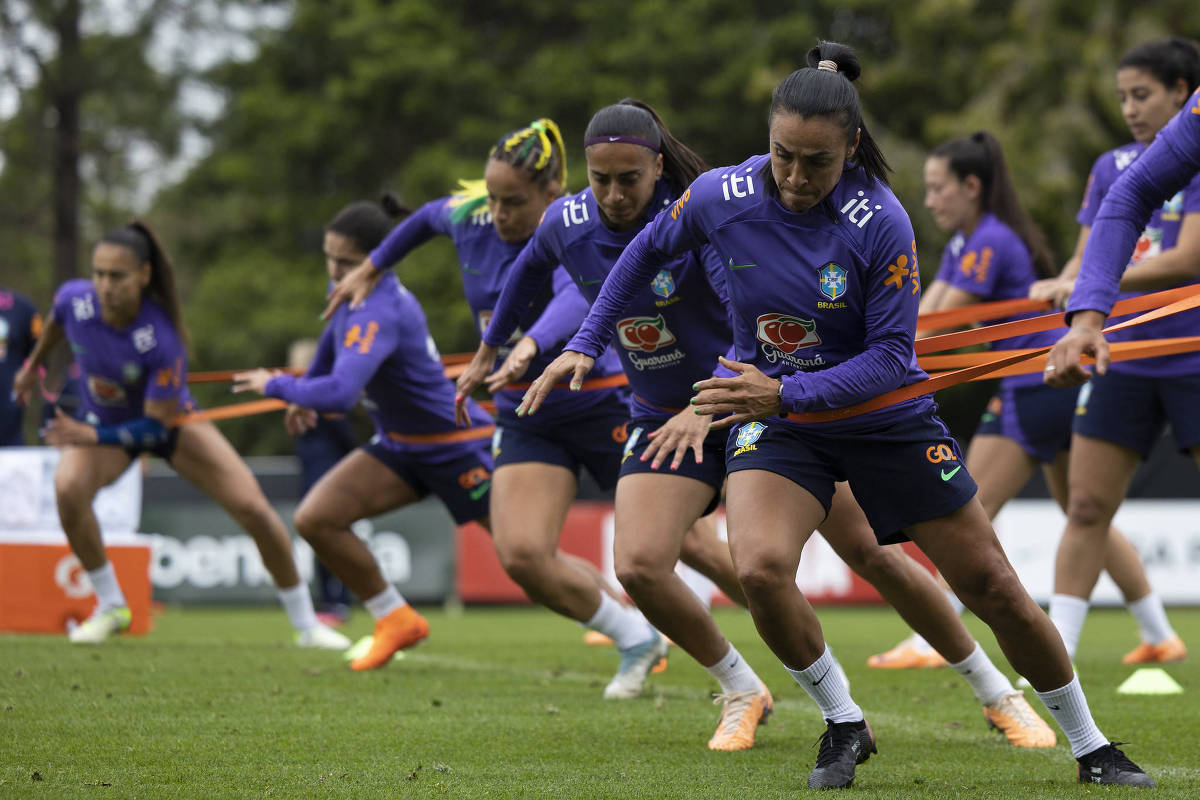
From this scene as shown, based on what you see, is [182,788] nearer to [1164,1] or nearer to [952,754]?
[952,754]

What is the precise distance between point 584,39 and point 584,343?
22174 millimetres

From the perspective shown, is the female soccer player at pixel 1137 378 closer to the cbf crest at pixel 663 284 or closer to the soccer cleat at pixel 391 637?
the cbf crest at pixel 663 284

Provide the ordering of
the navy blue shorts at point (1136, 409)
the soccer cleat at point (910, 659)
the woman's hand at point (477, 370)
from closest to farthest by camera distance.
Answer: the woman's hand at point (477, 370) → the navy blue shorts at point (1136, 409) → the soccer cleat at point (910, 659)

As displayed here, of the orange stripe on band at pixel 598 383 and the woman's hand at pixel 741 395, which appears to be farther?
the orange stripe on band at pixel 598 383

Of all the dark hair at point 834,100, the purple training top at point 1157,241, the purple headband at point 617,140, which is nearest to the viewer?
the dark hair at point 834,100

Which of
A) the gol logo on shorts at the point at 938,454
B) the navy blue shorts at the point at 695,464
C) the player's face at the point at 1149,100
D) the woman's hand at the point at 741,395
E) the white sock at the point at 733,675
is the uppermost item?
the player's face at the point at 1149,100

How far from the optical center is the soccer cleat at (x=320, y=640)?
28.7ft

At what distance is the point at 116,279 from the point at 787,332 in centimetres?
480

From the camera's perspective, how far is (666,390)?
5.37m

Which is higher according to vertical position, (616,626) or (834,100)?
(834,100)

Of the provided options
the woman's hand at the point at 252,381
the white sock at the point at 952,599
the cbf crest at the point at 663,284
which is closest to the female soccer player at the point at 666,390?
the cbf crest at the point at 663,284

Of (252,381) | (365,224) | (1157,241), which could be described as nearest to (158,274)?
(365,224)

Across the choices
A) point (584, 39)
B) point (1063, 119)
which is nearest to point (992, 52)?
point (1063, 119)

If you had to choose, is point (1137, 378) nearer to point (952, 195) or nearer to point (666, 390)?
point (952, 195)
